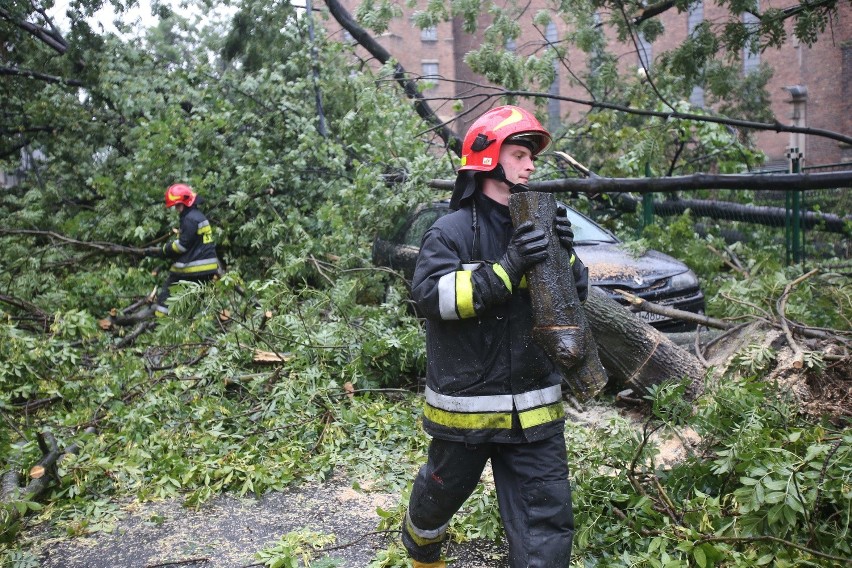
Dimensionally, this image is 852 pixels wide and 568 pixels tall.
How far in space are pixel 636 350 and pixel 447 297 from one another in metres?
2.39

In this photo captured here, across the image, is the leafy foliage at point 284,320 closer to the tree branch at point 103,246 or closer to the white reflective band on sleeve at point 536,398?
the tree branch at point 103,246

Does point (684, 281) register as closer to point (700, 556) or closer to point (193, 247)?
point (700, 556)

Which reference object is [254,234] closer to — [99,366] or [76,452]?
[99,366]

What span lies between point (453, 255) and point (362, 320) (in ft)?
10.4

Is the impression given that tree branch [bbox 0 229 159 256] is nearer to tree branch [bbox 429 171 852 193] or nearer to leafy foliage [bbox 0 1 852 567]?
leafy foliage [bbox 0 1 852 567]

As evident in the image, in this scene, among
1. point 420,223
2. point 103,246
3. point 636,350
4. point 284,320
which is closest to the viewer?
point 636,350

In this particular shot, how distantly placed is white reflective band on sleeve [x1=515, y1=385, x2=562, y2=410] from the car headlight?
3712 millimetres

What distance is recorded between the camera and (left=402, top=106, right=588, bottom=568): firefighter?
246 cm

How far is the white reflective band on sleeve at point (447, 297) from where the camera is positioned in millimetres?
2471

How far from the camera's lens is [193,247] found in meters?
7.94

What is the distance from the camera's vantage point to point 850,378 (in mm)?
3783

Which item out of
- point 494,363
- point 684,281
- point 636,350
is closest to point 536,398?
point 494,363

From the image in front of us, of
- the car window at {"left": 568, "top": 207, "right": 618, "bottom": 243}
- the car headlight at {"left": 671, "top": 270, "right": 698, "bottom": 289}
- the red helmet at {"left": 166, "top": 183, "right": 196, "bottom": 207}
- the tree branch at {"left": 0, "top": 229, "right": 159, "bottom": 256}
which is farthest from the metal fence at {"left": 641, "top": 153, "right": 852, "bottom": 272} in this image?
the tree branch at {"left": 0, "top": 229, "right": 159, "bottom": 256}

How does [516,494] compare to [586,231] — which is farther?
[586,231]
